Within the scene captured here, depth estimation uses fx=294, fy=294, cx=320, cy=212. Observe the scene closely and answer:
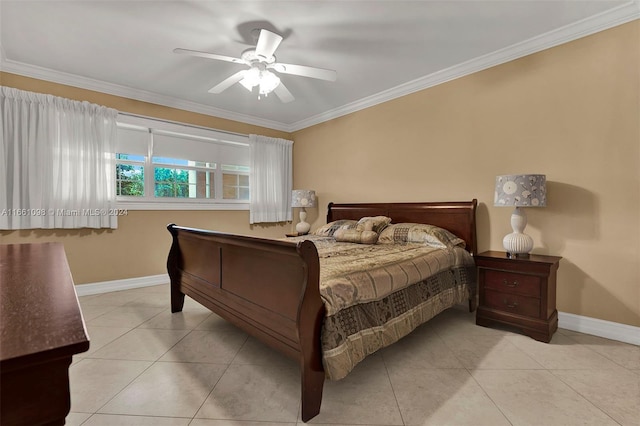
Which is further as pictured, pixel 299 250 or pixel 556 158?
pixel 556 158

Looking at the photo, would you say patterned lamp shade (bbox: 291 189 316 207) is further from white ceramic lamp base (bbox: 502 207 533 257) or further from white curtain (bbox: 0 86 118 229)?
white ceramic lamp base (bbox: 502 207 533 257)

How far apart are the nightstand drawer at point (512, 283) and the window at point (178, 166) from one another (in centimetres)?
366

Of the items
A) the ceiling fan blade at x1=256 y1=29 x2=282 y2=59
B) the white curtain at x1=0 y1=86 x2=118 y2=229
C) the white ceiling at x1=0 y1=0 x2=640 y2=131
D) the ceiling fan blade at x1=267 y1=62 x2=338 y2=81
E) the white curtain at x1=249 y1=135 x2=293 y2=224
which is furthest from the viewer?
the white curtain at x1=249 y1=135 x2=293 y2=224

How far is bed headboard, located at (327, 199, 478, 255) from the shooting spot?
10.1 ft

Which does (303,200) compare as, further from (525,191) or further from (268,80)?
(525,191)

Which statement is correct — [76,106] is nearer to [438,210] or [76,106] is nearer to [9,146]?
[9,146]

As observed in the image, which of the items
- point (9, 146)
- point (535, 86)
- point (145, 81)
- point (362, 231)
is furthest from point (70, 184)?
point (535, 86)

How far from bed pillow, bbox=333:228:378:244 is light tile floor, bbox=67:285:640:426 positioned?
3.27 feet

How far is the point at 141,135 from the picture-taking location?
13.0ft

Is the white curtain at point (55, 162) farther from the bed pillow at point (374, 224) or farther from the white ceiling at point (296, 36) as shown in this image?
the bed pillow at point (374, 224)

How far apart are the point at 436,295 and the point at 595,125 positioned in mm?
1963

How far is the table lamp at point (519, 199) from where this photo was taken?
2449 mm

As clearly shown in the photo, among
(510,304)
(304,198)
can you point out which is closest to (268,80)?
(304,198)

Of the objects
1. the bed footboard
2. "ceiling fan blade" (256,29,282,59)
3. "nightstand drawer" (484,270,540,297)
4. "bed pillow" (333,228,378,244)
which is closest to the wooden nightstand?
"nightstand drawer" (484,270,540,297)
